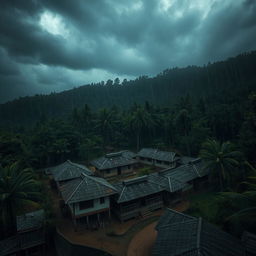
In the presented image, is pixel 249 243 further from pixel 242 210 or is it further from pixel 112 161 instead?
pixel 112 161

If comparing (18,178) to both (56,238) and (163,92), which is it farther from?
(163,92)

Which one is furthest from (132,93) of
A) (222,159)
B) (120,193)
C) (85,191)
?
(85,191)

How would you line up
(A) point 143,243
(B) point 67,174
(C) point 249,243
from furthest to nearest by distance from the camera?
(B) point 67,174 < (A) point 143,243 < (C) point 249,243

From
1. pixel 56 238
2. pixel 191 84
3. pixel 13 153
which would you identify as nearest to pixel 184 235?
pixel 56 238

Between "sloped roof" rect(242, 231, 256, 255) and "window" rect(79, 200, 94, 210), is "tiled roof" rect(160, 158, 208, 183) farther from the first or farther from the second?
"sloped roof" rect(242, 231, 256, 255)

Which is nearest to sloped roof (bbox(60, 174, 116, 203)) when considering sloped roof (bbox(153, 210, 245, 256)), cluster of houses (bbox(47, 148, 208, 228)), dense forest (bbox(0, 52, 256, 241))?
cluster of houses (bbox(47, 148, 208, 228))

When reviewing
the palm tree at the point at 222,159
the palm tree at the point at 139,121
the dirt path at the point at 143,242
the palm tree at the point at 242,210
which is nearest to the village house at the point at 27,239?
the dirt path at the point at 143,242
